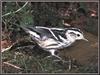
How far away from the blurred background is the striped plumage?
4 cm

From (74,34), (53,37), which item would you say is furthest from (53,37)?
(74,34)

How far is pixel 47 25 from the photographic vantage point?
2514mm

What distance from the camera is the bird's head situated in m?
2.50

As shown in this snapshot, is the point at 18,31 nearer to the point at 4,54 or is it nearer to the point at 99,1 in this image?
the point at 4,54

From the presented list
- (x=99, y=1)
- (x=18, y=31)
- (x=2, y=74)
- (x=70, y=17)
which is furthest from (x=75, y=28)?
(x=2, y=74)

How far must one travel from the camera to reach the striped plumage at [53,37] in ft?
8.16

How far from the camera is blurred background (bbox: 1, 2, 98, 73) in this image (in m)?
2.47

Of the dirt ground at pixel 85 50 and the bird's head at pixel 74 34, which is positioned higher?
the bird's head at pixel 74 34

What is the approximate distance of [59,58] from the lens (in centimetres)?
248

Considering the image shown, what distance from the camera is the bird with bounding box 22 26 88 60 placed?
2.49 meters

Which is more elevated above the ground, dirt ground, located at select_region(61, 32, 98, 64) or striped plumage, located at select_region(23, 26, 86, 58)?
striped plumage, located at select_region(23, 26, 86, 58)

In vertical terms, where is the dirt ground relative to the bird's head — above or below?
below

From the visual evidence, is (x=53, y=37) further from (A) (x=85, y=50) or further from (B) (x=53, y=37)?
(A) (x=85, y=50)

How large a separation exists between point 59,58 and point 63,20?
0.28 meters
